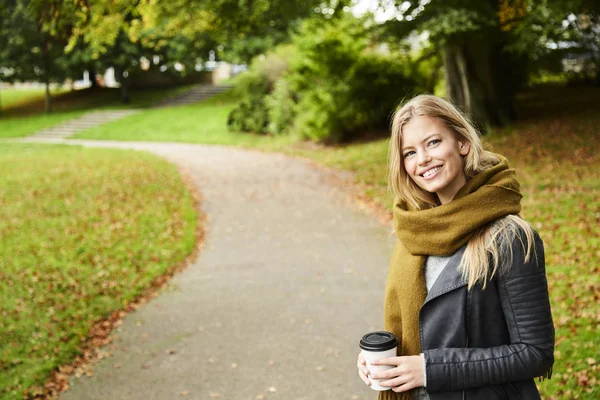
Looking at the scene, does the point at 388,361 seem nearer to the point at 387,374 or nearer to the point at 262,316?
the point at 387,374

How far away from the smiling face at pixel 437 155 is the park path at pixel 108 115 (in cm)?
3065

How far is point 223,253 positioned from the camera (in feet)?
32.6

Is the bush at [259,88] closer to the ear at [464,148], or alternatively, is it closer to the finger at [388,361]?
the ear at [464,148]

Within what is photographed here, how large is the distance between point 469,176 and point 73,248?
9.19 meters

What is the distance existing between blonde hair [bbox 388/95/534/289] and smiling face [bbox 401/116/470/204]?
20mm

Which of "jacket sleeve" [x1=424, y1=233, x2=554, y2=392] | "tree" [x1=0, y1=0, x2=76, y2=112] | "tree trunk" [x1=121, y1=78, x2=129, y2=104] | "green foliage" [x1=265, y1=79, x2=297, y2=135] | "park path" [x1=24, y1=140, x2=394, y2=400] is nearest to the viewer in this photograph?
"jacket sleeve" [x1=424, y1=233, x2=554, y2=392]

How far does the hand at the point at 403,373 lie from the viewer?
6.71ft

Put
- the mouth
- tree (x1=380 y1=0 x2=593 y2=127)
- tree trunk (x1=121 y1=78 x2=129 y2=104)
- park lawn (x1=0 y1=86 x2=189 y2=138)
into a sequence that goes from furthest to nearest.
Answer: tree trunk (x1=121 y1=78 x2=129 y2=104) < park lawn (x1=0 y1=86 x2=189 y2=138) < tree (x1=380 y1=0 x2=593 y2=127) < the mouth

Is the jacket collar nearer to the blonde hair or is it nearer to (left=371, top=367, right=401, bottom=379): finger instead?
the blonde hair

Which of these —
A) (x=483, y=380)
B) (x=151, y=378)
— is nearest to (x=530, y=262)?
(x=483, y=380)

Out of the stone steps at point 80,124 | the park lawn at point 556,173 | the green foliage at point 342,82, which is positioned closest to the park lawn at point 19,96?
the stone steps at point 80,124

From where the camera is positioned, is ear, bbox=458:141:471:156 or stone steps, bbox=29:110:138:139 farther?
stone steps, bbox=29:110:138:139

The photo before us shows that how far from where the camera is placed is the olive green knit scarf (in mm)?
2043

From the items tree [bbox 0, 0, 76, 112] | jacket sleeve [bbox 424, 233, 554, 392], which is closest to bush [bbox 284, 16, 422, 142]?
tree [bbox 0, 0, 76, 112]
